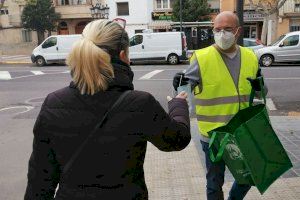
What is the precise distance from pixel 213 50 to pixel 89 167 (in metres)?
1.70

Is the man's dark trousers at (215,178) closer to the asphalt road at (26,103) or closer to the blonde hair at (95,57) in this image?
the blonde hair at (95,57)

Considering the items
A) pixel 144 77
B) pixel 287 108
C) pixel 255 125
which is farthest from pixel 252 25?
pixel 255 125

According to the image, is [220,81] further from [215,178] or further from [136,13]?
[136,13]

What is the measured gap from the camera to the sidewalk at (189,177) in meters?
3.98

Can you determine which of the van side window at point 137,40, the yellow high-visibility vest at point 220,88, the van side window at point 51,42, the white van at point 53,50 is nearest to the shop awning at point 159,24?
the van side window at point 137,40

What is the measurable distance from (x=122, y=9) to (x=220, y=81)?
3419 centimetres

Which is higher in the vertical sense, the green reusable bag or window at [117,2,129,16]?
window at [117,2,129,16]

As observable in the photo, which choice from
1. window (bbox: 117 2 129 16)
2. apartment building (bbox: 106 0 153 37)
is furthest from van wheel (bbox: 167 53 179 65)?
window (bbox: 117 2 129 16)

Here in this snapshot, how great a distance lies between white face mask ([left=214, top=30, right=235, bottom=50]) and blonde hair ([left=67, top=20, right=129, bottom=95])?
1.53 m

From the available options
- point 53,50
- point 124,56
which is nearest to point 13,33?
point 53,50

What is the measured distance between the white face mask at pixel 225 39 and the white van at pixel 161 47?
18324mm

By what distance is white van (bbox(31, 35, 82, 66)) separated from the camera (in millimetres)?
22688

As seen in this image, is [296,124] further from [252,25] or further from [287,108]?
[252,25]

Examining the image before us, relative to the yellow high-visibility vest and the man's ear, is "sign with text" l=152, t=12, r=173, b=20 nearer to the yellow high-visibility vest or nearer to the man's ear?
the yellow high-visibility vest
